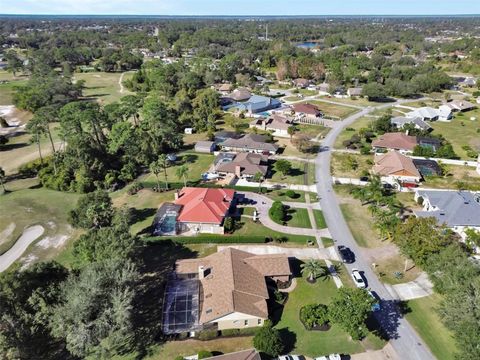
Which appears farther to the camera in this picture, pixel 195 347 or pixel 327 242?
pixel 327 242

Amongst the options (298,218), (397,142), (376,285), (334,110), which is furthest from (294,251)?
(334,110)

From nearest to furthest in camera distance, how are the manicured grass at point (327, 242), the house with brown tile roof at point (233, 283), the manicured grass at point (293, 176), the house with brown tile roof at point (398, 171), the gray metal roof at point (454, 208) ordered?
1. the house with brown tile roof at point (233, 283)
2. the gray metal roof at point (454, 208)
3. the manicured grass at point (327, 242)
4. the house with brown tile roof at point (398, 171)
5. the manicured grass at point (293, 176)

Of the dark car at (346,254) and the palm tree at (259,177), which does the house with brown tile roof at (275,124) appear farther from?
the dark car at (346,254)

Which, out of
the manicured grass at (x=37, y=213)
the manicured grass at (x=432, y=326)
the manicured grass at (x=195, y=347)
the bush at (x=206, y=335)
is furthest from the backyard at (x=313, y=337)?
the manicured grass at (x=37, y=213)

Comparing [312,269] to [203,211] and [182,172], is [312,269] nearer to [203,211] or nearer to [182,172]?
[203,211]

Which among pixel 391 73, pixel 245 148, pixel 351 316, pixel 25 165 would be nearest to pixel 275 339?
pixel 351 316

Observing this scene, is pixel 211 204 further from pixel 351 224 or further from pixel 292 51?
pixel 292 51
